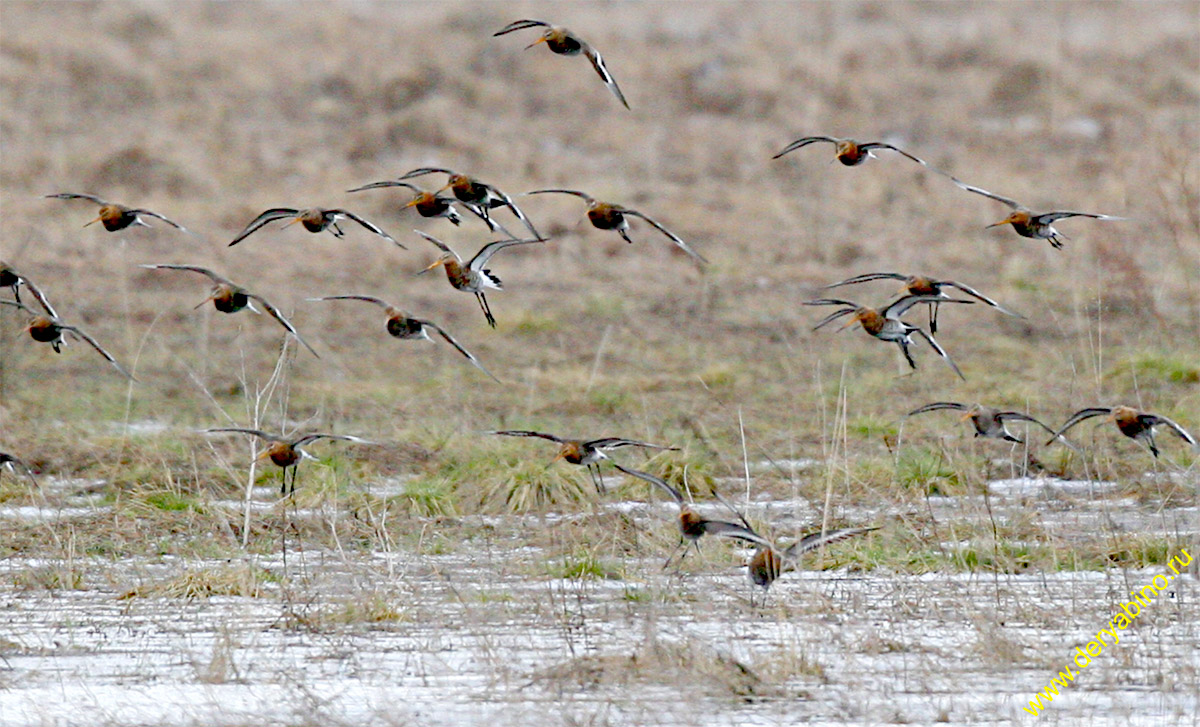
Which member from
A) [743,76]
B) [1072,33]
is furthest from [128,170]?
[1072,33]

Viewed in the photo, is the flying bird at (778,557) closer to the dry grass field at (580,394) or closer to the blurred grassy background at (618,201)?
the dry grass field at (580,394)

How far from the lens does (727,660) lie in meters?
5.02

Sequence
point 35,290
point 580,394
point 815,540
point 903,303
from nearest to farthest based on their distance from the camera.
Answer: point 815,540 < point 35,290 < point 903,303 < point 580,394

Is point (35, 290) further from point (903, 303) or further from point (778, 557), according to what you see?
point (903, 303)

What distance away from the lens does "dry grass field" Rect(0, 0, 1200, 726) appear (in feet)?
16.9

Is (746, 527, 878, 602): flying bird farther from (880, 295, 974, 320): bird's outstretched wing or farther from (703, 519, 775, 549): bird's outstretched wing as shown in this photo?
(880, 295, 974, 320): bird's outstretched wing

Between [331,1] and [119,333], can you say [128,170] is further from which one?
[331,1]

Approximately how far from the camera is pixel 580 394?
9.84m

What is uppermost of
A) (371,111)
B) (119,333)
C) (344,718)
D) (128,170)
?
(371,111)

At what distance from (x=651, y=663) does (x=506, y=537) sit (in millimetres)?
2183

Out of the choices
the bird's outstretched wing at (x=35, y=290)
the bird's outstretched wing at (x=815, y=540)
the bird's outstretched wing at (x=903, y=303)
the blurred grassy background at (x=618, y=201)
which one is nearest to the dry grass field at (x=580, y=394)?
the blurred grassy background at (x=618, y=201)

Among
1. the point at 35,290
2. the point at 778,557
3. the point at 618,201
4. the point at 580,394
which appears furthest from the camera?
the point at 618,201

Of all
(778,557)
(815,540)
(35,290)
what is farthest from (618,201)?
(815,540)

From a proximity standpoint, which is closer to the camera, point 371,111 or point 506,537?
point 506,537
